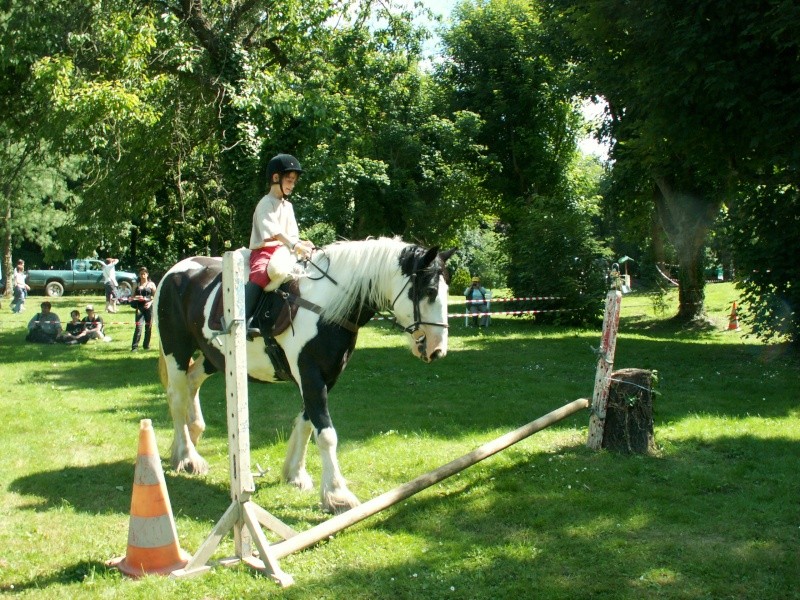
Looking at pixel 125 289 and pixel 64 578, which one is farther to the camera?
pixel 125 289

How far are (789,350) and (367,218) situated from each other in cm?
1706

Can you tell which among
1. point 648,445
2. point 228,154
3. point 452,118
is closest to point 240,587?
point 648,445

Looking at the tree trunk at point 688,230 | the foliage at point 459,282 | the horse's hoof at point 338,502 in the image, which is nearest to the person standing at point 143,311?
the horse's hoof at point 338,502

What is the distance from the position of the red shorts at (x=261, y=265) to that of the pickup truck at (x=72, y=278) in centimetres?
3647

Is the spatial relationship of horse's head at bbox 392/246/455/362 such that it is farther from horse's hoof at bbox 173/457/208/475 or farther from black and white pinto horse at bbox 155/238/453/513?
horse's hoof at bbox 173/457/208/475

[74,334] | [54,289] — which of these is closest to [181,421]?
[74,334]

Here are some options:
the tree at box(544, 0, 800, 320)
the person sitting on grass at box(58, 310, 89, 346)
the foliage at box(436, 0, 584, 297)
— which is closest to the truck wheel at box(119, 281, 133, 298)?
the person sitting on grass at box(58, 310, 89, 346)

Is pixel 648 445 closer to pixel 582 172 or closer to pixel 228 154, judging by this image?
pixel 228 154

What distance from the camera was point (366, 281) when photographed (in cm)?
666

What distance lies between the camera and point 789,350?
1542cm

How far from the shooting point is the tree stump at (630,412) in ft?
27.2

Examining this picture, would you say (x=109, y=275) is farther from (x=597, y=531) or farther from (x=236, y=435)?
(x=597, y=531)

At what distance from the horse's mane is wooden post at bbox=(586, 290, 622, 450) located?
2.99 m

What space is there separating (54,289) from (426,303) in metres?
41.6
